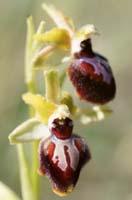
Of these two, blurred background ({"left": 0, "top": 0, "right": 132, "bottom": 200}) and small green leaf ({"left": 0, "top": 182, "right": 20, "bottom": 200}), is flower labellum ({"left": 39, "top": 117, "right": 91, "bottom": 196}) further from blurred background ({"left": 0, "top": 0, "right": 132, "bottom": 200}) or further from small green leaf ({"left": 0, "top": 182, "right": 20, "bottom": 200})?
blurred background ({"left": 0, "top": 0, "right": 132, "bottom": 200})

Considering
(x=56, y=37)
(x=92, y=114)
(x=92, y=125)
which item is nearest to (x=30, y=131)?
(x=92, y=114)

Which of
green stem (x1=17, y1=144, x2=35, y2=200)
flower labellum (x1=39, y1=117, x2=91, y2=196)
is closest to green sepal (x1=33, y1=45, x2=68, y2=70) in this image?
flower labellum (x1=39, y1=117, x2=91, y2=196)

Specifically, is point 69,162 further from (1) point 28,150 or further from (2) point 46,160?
(1) point 28,150

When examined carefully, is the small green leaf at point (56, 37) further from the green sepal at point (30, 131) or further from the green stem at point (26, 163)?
the green sepal at point (30, 131)

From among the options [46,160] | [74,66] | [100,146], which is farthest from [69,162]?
[100,146]

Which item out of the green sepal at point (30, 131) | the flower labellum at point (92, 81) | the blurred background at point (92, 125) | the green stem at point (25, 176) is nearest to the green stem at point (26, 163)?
the green stem at point (25, 176)

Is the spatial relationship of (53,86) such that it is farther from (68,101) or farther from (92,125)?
(92,125)

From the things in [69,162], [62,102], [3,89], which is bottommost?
[69,162]
